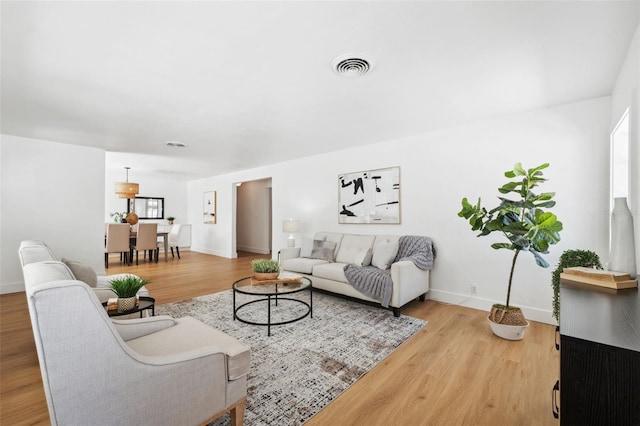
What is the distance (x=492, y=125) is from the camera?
11.2ft

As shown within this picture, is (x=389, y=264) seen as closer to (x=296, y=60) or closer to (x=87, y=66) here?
(x=296, y=60)

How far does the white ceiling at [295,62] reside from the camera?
1.67 m

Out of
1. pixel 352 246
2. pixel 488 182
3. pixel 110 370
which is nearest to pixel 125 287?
pixel 110 370

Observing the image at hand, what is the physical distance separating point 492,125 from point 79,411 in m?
4.22

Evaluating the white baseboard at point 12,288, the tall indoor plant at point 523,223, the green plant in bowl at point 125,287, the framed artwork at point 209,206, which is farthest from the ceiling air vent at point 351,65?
the framed artwork at point 209,206

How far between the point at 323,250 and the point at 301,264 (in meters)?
0.44

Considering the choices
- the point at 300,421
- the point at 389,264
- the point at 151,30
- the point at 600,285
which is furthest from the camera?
the point at 389,264

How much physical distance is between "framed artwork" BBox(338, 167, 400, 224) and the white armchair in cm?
328

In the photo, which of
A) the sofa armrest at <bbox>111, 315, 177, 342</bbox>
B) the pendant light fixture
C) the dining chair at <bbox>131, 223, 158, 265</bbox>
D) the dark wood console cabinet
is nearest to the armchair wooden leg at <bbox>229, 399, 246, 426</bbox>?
the sofa armrest at <bbox>111, 315, 177, 342</bbox>

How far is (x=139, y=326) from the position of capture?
1.67 metres

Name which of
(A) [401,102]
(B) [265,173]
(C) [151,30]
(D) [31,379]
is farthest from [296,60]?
(B) [265,173]

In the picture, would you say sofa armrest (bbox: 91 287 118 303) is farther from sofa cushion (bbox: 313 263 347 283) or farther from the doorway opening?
the doorway opening

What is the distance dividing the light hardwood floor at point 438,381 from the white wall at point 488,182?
56 centimetres

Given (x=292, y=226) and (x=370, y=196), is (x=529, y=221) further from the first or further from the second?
(x=292, y=226)
